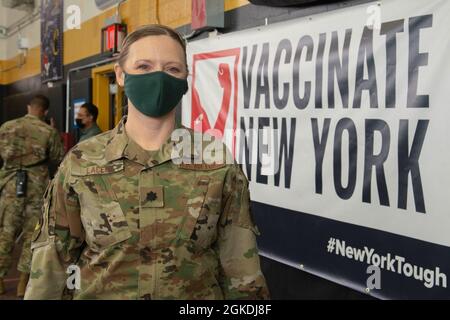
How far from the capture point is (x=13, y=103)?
6926 mm

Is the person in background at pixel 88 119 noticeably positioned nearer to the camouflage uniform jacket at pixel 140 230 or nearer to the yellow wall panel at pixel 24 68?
the yellow wall panel at pixel 24 68

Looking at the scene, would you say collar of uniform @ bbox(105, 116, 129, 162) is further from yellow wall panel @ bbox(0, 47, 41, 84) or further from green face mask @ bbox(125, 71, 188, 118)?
yellow wall panel @ bbox(0, 47, 41, 84)

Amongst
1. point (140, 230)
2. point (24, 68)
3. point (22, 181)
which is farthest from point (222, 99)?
point (24, 68)

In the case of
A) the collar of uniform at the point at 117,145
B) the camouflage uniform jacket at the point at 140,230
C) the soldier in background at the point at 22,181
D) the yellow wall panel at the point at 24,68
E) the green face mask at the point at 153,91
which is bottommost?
the camouflage uniform jacket at the point at 140,230

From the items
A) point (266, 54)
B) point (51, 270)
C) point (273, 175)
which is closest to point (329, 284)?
point (273, 175)

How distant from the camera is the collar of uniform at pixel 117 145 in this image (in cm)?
105

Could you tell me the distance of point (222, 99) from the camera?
2.63m

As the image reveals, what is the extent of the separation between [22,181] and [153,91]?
7.74ft

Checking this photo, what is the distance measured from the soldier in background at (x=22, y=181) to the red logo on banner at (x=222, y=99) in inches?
42.0

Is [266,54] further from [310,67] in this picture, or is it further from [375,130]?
[375,130]

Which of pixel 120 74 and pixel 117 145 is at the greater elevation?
pixel 120 74

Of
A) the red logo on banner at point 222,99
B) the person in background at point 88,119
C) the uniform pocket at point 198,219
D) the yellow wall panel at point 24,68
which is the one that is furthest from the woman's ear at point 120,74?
the yellow wall panel at point 24,68

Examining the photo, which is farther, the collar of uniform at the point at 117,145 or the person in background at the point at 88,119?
the person in background at the point at 88,119

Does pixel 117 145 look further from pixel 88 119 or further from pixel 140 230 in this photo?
pixel 88 119
